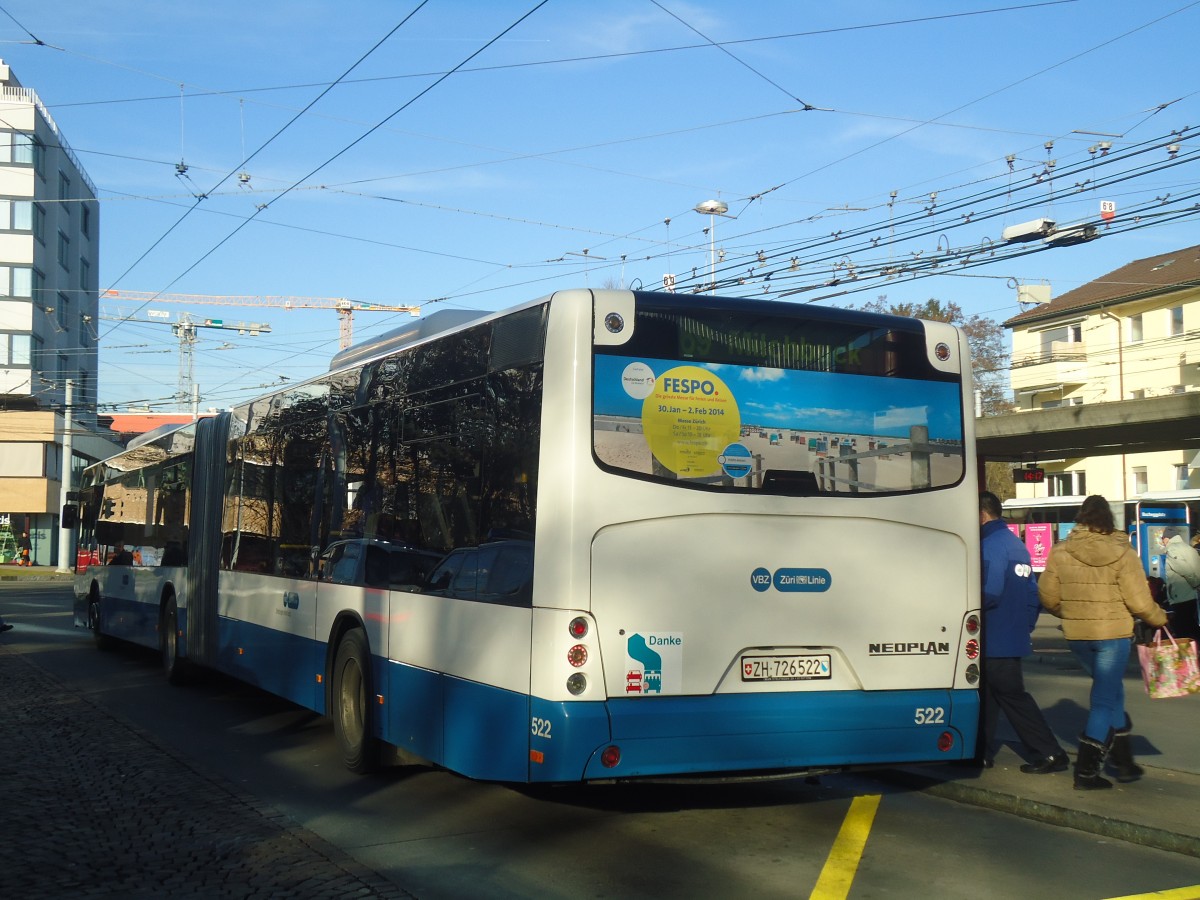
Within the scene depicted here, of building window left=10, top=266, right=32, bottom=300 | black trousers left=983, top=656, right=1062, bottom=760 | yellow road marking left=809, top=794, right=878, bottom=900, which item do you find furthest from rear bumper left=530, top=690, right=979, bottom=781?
building window left=10, top=266, right=32, bottom=300

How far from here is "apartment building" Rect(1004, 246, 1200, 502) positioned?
152 feet

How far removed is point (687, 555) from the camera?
6996 mm

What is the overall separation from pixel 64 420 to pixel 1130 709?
191 feet

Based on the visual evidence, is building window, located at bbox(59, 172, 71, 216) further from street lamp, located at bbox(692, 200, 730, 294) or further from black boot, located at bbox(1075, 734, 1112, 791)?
black boot, located at bbox(1075, 734, 1112, 791)

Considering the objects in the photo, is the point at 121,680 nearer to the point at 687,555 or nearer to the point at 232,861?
the point at 232,861

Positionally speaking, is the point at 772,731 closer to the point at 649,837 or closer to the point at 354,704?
the point at 649,837

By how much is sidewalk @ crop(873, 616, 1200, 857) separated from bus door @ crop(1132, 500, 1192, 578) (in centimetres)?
1759

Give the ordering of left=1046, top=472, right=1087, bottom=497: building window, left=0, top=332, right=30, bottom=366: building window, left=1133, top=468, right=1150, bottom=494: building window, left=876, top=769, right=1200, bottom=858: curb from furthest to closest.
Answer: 1. left=0, top=332, right=30, bottom=366: building window
2. left=1046, top=472, right=1087, bottom=497: building window
3. left=1133, top=468, right=1150, bottom=494: building window
4. left=876, top=769, right=1200, bottom=858: curb

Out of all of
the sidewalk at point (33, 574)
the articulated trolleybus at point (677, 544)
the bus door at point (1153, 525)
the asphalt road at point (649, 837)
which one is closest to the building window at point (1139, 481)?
the bus door at point (1153, 525)

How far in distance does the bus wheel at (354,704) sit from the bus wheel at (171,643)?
5.89 metres

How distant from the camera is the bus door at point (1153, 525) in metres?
28.8

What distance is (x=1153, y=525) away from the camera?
29.2m

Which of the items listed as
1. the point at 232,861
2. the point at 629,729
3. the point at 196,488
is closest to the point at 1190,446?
the point at 196,488

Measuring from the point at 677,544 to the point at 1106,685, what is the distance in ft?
10.9
